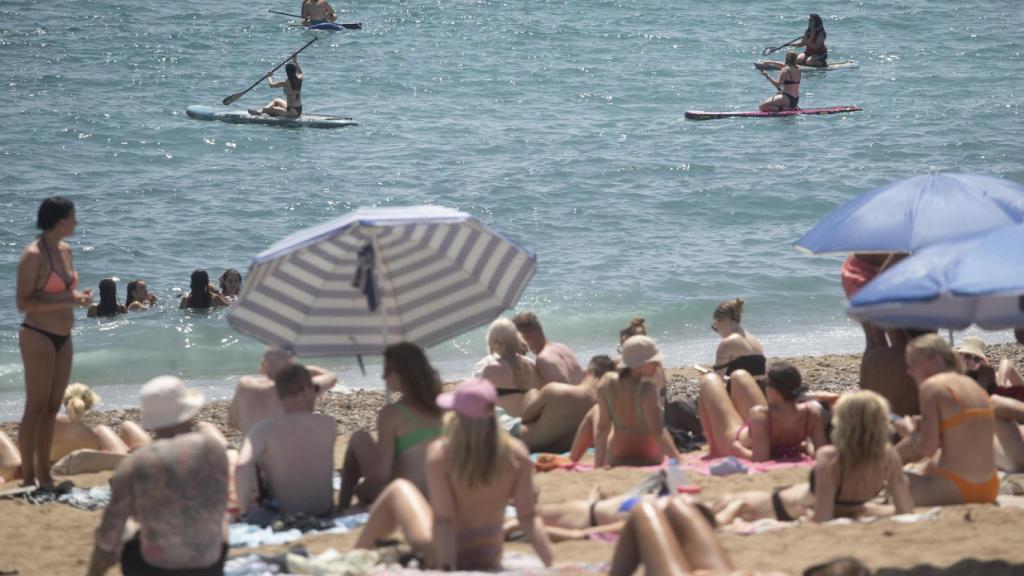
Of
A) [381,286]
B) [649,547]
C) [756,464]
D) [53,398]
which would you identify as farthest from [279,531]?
[756,464]

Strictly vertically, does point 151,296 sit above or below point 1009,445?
below

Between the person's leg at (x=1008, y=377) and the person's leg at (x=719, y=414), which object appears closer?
the person's leg at (x=719, y=414)

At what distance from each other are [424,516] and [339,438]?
167 inches

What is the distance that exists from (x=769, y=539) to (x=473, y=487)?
1397mm

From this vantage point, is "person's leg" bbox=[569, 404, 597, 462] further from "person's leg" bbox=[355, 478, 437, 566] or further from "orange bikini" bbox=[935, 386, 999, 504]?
"person's leg" bbox=[355, 478, 437, 566]

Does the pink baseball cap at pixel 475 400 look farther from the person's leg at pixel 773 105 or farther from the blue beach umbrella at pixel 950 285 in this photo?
the person's leg at pixel 773 105

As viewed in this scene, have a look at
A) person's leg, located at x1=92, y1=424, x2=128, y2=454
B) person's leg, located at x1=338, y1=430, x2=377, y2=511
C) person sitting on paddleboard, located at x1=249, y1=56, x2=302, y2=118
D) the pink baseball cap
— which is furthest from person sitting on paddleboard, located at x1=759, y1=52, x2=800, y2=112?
the pink baseball cap

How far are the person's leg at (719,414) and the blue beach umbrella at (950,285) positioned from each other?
2.23 meters

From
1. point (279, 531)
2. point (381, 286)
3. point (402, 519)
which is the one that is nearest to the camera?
point (402, 519)

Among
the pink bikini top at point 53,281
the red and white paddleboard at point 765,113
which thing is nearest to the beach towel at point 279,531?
the pink bikini top at point 53,281

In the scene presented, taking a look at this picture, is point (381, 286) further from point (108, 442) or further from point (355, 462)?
point (108, 442)

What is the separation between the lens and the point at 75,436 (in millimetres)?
8109

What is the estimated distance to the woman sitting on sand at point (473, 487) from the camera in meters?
4.98

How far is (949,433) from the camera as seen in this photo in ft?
19.9
